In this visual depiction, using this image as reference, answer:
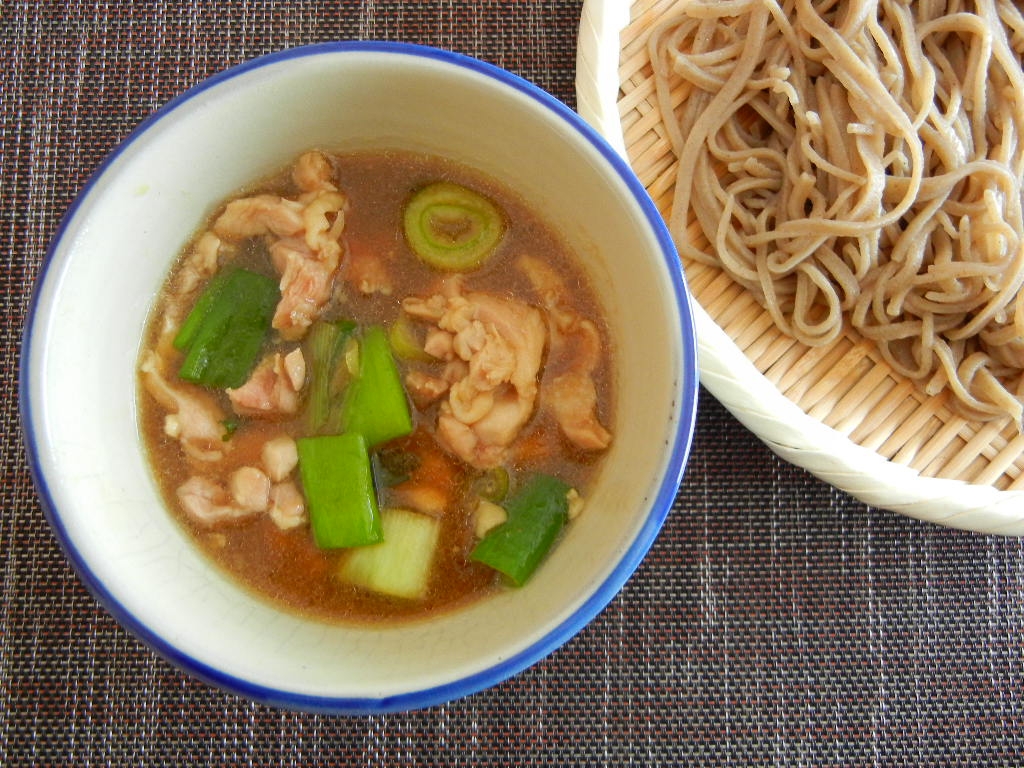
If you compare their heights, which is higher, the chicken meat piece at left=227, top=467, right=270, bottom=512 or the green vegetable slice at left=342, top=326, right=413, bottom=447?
the green vegetable slice at left=342, top=326, right=413, bottom=447

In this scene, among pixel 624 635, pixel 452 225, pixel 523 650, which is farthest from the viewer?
pixel 624 635

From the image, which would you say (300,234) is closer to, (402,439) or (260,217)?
(260,217)

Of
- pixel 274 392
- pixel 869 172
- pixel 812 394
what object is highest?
pixel 869 172

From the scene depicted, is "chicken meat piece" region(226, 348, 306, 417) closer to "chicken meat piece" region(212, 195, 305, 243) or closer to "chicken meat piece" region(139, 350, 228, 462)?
"chicken meat piece" region(139, 350, 228, 462)

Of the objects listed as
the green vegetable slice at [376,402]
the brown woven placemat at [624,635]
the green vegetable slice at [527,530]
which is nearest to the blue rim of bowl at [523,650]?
the green vegetable slice at [527,530]

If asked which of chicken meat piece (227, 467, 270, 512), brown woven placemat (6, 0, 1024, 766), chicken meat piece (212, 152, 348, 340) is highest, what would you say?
chicken meat piece (212, 152, 348, 340)

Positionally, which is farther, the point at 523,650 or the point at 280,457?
the point at 280,457

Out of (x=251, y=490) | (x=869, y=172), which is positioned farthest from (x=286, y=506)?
(x=869, y=172)

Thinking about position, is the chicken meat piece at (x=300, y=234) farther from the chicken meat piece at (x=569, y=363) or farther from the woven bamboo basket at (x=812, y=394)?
the woven bamboo basket at (x=812, y=394)

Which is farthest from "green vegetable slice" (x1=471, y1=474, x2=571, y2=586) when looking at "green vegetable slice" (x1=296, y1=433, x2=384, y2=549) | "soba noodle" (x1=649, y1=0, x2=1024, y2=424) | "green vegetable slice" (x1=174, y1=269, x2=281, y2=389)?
"soba noodle" (x1=649, y1=0, x2=1024, y2=424)
